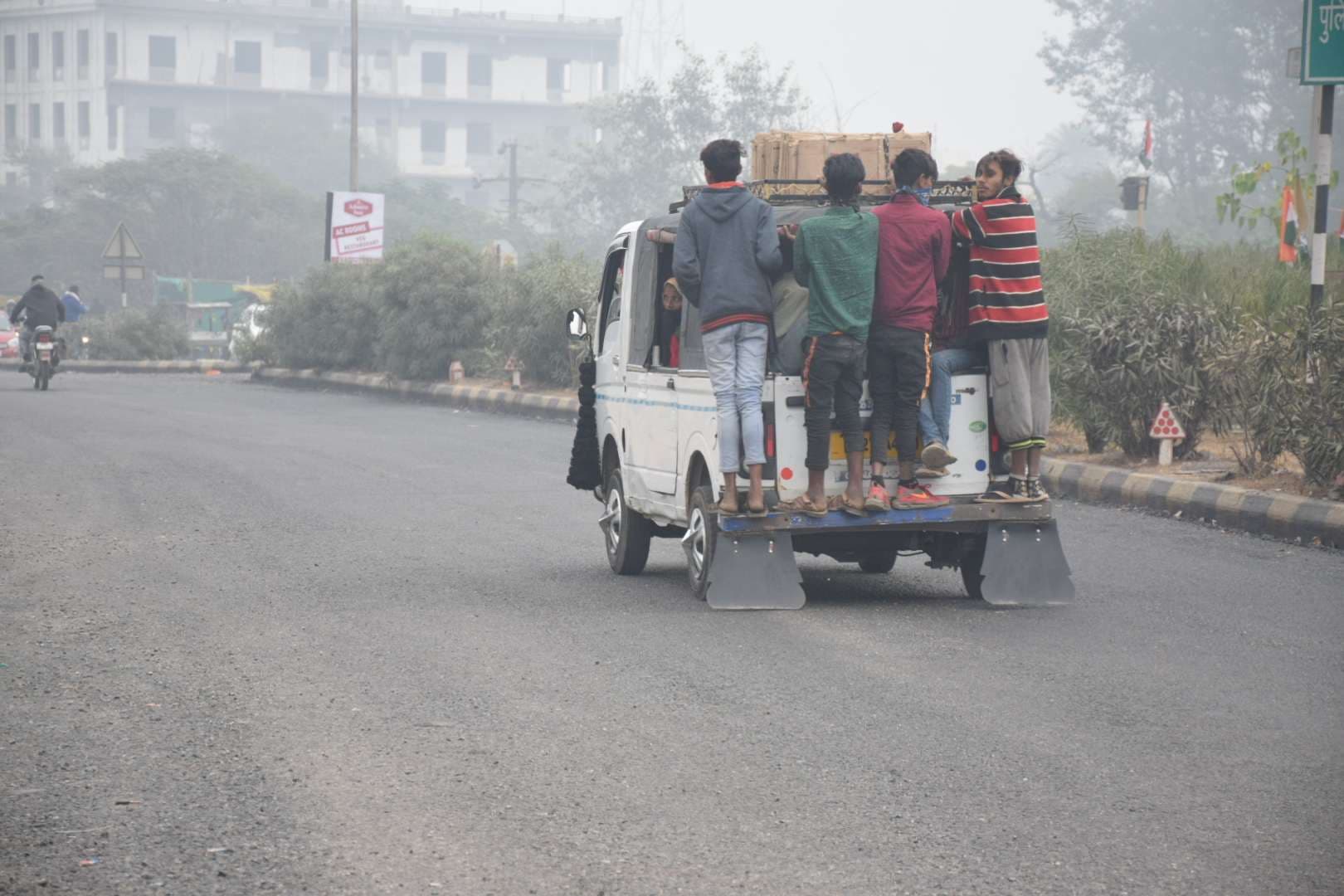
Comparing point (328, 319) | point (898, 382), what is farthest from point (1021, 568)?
point (328, 319)

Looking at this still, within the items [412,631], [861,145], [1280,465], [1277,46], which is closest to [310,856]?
[412,631]

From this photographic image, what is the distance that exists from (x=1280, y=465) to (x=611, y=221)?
206ft

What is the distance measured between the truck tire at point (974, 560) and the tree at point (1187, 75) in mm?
50186

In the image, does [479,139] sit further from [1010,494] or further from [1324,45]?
[1010,494]

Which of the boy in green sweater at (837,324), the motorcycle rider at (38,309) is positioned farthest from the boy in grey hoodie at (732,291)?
the motorcycle rider at (38,309)

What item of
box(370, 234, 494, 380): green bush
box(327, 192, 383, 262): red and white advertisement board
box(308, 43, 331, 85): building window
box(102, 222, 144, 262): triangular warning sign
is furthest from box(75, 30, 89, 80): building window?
box(370, 234, 494, 380): green bush

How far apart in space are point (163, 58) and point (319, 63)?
10393 millimetres

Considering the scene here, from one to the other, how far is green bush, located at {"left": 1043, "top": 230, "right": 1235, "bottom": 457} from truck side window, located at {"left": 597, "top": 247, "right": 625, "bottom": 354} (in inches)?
209

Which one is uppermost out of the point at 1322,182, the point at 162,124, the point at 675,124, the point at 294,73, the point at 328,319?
the point at 294,73

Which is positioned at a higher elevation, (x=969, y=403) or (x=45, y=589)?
(x=969, y=403)

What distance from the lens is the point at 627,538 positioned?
9.76 m

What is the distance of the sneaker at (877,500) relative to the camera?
839cm

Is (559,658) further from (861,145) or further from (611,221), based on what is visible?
(611,221)

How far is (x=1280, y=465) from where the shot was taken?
13367mm
